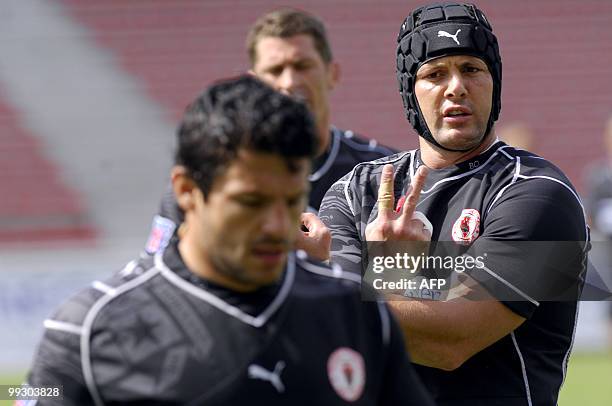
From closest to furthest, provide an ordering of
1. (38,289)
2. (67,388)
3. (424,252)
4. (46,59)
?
(67,388) < (424,252) < (38,289) < (46,59)

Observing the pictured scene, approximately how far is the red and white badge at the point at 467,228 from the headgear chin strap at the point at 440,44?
10.8 inches

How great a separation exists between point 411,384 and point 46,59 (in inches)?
490

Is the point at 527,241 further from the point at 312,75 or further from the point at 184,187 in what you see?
the point at 312,75

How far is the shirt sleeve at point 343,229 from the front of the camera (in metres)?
3.57

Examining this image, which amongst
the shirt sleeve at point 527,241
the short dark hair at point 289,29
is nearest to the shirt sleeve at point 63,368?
the shirt sleeve at point 527,241

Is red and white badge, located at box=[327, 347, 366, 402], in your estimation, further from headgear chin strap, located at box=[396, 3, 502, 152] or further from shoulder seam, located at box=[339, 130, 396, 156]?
shoulder seam, located at box=[339, 130, 396, 156]

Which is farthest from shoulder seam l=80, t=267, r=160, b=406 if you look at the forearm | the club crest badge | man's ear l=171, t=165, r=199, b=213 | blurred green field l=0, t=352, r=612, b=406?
blurred green field l=0, t=352, r=612, b=406

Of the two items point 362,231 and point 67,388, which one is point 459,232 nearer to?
point 362,231

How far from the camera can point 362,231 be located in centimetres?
362

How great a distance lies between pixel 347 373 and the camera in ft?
8.08

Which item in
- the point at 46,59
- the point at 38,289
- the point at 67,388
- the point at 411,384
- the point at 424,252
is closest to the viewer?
the point at 67,388

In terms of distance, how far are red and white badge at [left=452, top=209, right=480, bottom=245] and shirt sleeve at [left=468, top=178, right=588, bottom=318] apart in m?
0.03

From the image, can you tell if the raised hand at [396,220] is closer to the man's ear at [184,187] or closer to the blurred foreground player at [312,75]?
the man's ear at [184,187]

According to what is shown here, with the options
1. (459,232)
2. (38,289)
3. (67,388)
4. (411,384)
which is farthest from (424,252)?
(38,289)
